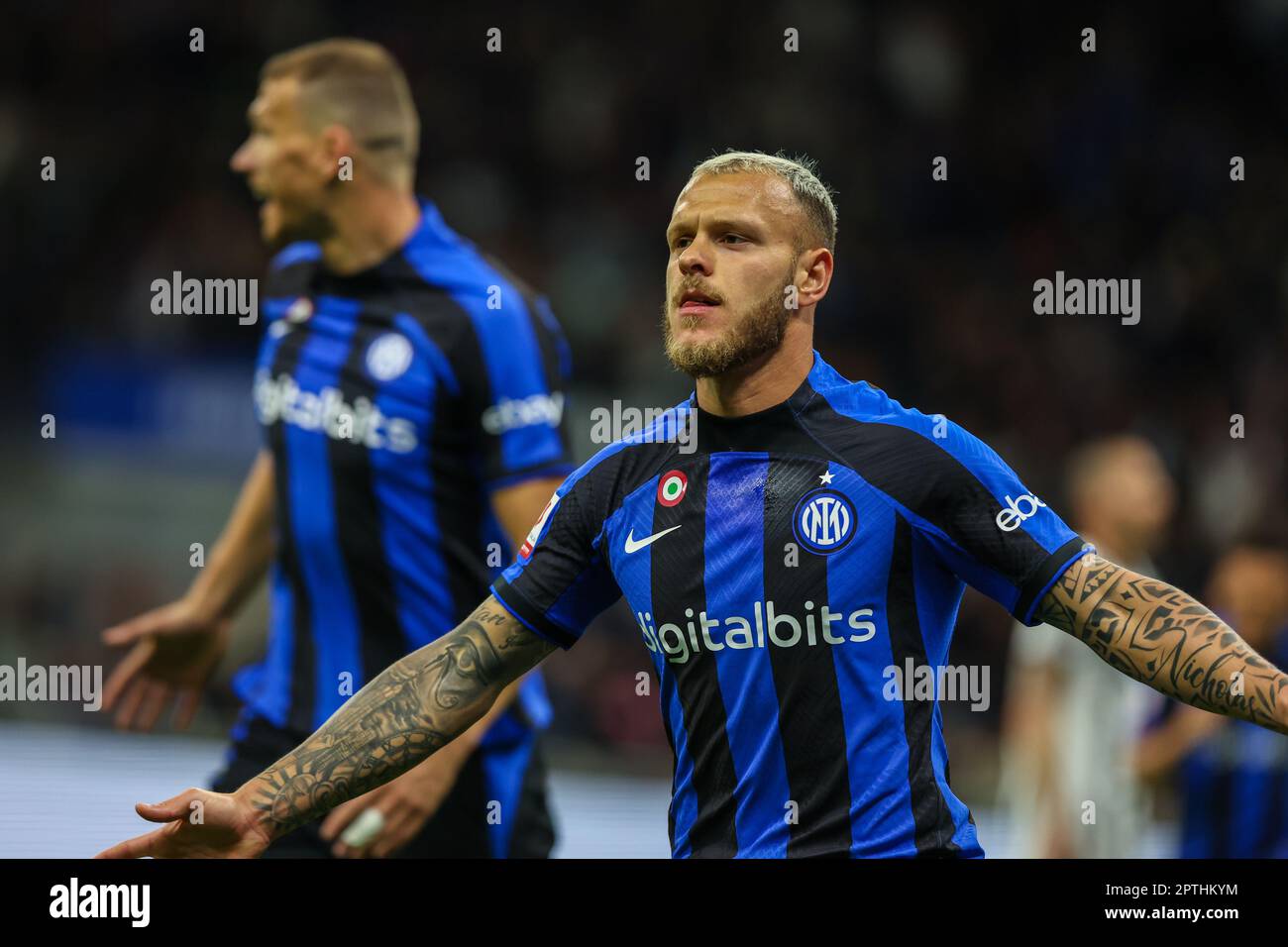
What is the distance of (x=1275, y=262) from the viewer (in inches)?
488

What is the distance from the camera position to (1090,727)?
26.5 ft

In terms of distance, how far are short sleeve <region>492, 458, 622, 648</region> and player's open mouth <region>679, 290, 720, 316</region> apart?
14.6 inches

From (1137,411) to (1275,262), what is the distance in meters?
1.68

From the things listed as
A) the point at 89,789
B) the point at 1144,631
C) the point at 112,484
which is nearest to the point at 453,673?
the point at 1144,631

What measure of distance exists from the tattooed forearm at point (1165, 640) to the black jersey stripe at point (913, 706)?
244 mm

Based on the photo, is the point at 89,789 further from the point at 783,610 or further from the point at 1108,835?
the point at 783,610

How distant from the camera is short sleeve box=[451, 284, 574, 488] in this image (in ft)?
15.9

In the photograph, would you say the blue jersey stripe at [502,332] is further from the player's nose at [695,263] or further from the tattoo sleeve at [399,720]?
the player's nose at [695,263]

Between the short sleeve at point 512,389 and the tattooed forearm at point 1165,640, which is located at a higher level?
the short sleeve at point 512,389

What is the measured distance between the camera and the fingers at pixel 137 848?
3.25 m
